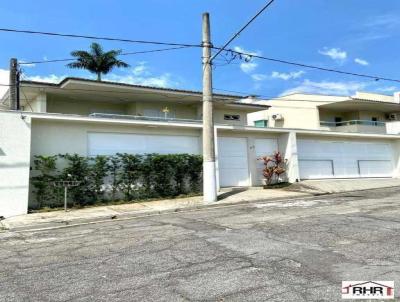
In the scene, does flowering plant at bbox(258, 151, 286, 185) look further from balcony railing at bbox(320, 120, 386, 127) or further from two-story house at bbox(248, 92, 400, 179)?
balcony railing at bbox(320, 120, 386, 127)

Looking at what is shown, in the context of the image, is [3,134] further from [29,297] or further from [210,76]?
[29,297]

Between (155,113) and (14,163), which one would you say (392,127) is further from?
(14,163)

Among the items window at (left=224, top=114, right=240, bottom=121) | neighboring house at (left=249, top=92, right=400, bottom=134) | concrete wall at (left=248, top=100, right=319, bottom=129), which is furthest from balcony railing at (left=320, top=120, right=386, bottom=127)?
window at (left=224, top=114, right=240, bottom=121)

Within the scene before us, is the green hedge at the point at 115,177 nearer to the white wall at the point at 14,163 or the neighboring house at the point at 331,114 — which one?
the white wall at the point at 14,163

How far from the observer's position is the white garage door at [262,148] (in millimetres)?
22234

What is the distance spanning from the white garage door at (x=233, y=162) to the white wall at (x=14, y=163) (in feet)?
30.8

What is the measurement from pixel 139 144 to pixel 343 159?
46.7 feet

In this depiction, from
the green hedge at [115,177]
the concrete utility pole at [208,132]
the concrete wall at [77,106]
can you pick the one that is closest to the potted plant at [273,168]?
the green hedge at [115,177]

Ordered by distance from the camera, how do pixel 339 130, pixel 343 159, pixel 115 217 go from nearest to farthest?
pixel 115 217 → pixel 343 159 → pixel 339 130

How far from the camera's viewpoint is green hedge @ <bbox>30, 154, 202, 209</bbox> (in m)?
15.4

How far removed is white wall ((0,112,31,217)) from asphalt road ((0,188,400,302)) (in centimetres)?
376

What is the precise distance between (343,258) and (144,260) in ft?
10.7

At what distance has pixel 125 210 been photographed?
14.6 meters

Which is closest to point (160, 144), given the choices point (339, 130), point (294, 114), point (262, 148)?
point (262, 148)
